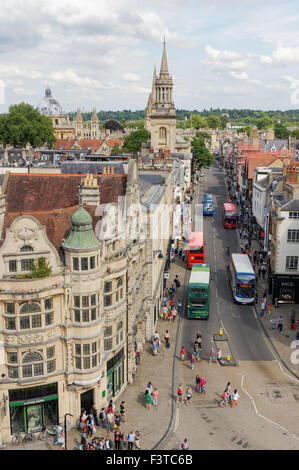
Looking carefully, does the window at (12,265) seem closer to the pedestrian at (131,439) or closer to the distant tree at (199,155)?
the pedestrian at (131,439)

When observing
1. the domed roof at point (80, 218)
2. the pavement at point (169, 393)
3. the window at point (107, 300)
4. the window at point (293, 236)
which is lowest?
the pavement at point (169, 393)

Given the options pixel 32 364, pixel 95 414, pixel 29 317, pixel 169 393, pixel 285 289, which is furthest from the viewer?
pixel 285 289

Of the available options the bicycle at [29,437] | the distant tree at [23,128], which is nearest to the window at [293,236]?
the bicycle at [29,437]

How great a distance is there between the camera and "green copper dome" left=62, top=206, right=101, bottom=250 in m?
31.7

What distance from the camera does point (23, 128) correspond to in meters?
128

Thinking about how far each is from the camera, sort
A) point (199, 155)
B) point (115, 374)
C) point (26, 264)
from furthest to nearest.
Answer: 1. point (199, 155)
2. point (115, 374)
3. point (26, 264)

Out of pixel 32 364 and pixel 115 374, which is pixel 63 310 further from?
pixel 115 374

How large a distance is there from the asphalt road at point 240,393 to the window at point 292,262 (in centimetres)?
807

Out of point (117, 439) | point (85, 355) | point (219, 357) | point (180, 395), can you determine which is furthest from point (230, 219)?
point (117, 439)

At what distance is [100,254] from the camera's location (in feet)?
110

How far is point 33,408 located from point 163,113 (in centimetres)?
10082

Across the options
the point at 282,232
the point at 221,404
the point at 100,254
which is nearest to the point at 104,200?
the point at 100,254

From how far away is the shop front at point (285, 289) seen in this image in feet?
189
